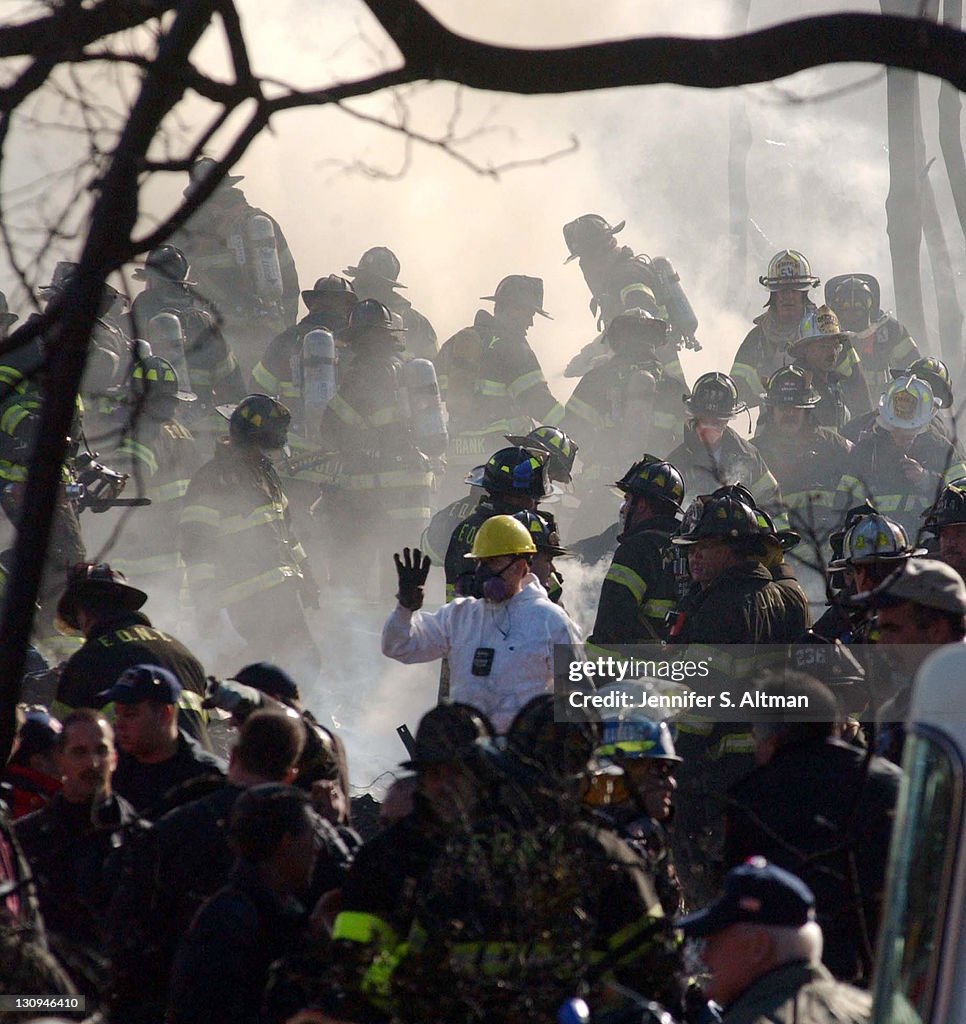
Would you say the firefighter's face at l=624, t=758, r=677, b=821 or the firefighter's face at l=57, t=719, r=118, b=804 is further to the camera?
the firefighter's face at l=624, t=758, r=677, b=821

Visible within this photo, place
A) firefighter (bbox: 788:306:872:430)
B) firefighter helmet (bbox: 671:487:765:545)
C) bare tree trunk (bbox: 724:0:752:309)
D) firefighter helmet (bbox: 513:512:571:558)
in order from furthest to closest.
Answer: bare tree trunk (bbox: 724:0:752:309) < firefighter (bbox: 788:306:872:430) < firefighter helmet (bbox: 513:512:571:558) < firefighter helmet (bbox: 671:487:765:545)

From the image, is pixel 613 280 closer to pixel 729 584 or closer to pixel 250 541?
pixel 250 541

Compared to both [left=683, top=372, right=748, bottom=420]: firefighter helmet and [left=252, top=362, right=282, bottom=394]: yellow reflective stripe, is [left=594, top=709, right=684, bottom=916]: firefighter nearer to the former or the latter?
[left=683, top=372, right=748, bottom=420]: firefighter helmet

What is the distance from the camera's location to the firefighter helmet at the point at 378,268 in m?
15.5

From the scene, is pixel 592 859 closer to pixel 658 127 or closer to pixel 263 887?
pixel 263 887

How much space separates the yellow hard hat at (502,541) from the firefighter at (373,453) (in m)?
5.45

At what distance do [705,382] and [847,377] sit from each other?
7.79ft

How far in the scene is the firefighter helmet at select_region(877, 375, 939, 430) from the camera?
11.3 metres

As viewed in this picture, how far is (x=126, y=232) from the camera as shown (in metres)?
3.57

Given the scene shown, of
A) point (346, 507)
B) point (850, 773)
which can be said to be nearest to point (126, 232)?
point (850, 773)

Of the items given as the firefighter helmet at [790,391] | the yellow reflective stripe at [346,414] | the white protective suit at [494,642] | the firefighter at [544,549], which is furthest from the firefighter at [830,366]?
the white protective suit at [494,642]

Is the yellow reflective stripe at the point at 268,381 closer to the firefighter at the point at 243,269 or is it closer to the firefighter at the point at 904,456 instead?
the firefighter at the point at 243,269

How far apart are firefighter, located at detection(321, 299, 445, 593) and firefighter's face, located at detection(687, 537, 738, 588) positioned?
17.7 feet

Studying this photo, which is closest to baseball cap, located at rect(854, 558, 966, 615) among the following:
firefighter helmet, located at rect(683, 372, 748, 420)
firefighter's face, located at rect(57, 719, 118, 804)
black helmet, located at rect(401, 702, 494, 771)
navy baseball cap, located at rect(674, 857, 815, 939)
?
black helmet, located at rect(401, 702, 494, 771)
